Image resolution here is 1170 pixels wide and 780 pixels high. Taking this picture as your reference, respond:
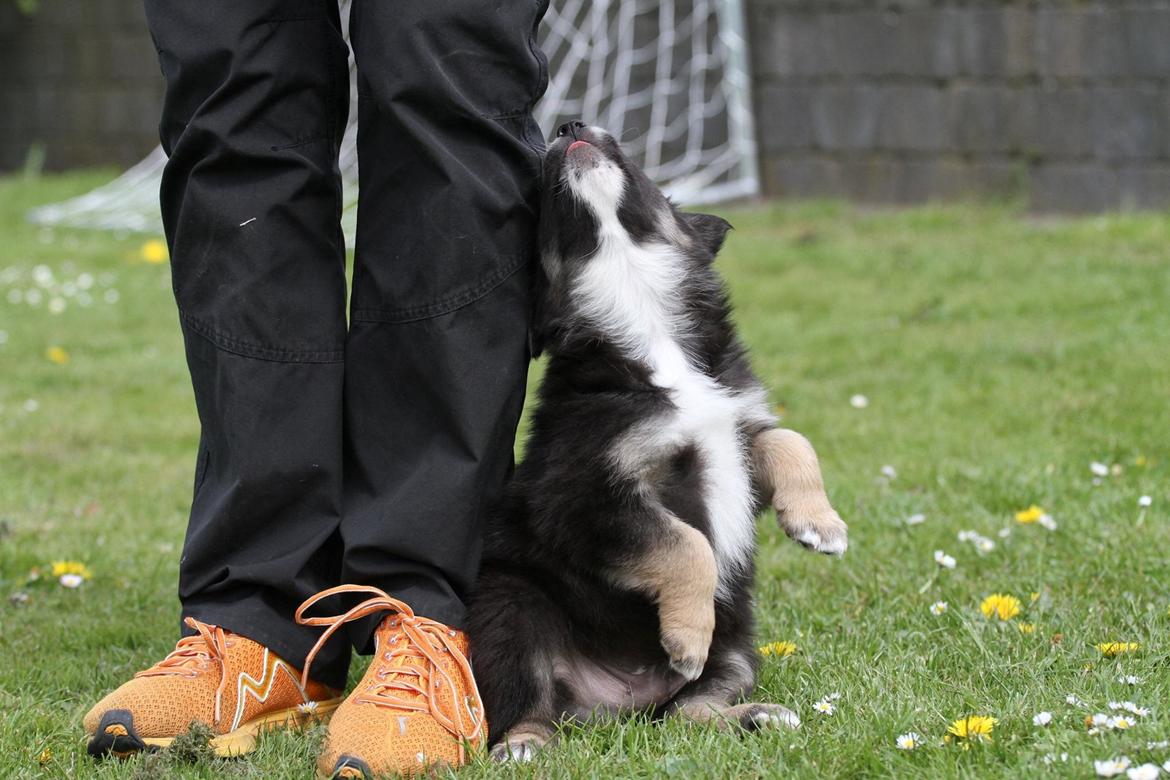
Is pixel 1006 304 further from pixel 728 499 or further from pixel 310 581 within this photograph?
pixel 310 581

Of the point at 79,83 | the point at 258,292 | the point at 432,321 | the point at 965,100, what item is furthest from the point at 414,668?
the point at 79,83

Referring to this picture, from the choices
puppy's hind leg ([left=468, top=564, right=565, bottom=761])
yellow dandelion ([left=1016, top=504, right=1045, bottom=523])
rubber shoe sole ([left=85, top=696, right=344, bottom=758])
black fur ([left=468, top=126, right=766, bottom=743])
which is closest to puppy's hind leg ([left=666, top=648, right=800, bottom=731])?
black fur ([left=468, top=126, right=766, bottom=743])

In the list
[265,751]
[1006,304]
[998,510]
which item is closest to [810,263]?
[1006,304]

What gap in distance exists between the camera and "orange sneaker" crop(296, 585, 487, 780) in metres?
2.24

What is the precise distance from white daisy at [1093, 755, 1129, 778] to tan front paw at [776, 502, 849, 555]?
2.10ft

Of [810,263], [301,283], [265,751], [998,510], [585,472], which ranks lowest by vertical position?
[810,263]

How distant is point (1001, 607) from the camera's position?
2904 mm

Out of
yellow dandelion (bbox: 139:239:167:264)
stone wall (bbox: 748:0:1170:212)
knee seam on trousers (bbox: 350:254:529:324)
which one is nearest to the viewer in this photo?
knee seam on trousers (bbox: 350:254:529:324)

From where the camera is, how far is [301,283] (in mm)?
2531

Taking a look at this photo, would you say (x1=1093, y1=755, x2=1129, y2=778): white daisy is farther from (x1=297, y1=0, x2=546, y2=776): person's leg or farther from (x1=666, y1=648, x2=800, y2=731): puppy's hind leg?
(x1=297, y1=0, x2=546, y2=776): person's leg

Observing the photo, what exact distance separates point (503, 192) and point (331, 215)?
346mm

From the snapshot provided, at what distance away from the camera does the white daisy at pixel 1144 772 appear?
191 centimetres

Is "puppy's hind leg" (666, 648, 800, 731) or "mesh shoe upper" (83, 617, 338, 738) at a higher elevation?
"mesh shoe upper" (83, 617, 338, 738)

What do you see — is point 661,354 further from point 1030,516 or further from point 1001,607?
point 1030,516
